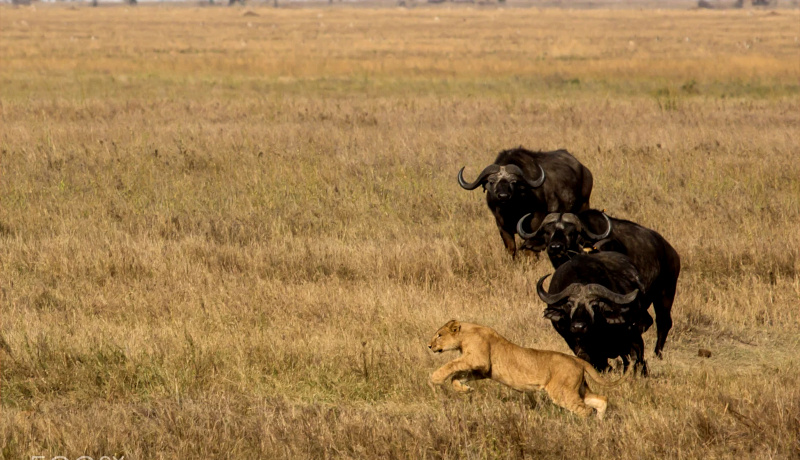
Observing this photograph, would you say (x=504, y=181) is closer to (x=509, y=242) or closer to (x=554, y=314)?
(x=509, y=242)

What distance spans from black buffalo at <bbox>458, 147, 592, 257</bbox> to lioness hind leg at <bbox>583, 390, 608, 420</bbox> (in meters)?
5.12

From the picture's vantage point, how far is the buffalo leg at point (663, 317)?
312 inches

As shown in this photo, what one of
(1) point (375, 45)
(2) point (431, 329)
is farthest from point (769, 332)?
(1) point (375, 45)

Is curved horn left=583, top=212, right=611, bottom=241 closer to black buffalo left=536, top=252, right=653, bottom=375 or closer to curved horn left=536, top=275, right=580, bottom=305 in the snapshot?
black buffalo left=536, top=252, right=653, bottom=375

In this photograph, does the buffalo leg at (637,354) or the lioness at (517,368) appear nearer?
the lioness at (517,368)

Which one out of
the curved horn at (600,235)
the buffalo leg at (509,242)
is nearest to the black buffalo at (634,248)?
the curved horn at (600,235)

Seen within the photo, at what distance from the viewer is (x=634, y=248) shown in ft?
26.3

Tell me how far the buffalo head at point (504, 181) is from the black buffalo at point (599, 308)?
3.53 m

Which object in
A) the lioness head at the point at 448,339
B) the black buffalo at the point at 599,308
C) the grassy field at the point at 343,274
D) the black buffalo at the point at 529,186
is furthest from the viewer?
the black buffalo at the point at 529,186

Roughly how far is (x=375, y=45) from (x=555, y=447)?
52215 mm

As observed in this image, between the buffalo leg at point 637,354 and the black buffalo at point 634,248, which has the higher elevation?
the black buffalo at point 634,248

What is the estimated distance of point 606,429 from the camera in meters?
5.50

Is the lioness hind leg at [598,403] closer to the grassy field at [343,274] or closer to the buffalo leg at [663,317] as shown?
the grassy field at [343,274]


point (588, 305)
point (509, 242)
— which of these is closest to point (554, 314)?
point (588, 305)
